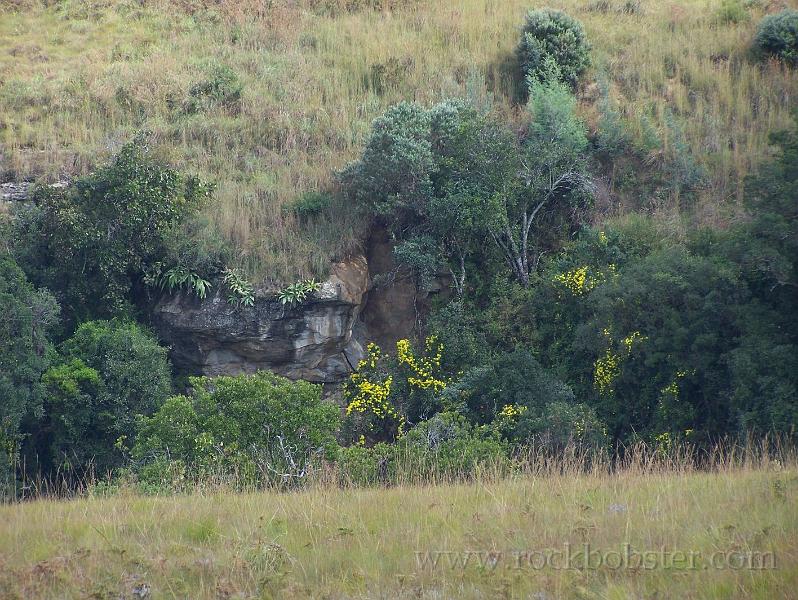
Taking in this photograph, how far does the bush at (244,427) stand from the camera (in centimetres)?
1173

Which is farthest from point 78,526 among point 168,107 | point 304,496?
point 168,107

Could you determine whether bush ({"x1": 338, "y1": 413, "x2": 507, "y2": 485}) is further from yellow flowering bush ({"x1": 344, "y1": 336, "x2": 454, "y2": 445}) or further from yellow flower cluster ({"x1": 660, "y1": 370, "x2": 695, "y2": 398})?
yellow flower cluster ({"x1": 660, "y1": 370, "x2": 695, "y2": 398})

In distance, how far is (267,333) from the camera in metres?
17.0

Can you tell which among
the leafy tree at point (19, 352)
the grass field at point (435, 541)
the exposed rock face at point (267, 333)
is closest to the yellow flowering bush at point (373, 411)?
the exposed rock face at point (267, 333)

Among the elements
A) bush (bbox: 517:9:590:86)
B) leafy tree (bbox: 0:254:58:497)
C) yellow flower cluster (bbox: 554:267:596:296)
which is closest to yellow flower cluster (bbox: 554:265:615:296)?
yellow flower cluster (bbox: 554:267:596:296)

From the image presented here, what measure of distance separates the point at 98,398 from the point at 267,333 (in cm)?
324

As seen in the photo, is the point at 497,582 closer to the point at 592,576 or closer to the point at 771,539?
the point at 592,576

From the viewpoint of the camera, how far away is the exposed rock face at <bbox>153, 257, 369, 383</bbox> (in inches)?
669

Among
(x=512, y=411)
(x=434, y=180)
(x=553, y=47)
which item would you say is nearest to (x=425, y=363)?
(x=512, y=411)

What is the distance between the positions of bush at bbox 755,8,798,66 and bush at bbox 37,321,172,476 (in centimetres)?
1668

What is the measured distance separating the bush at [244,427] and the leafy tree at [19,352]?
2909 millimetres

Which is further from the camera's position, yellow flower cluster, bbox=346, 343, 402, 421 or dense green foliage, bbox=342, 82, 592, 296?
dense green foliage, bbox=342, 82, 592, 296

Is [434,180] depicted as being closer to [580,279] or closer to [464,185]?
[464,185]

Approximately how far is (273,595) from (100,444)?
1060 centimetres
